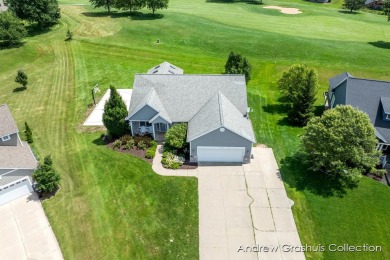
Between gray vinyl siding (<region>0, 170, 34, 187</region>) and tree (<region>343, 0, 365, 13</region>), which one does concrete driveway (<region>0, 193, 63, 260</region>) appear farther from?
tree (<region>343, 0, 365, 13</region>)

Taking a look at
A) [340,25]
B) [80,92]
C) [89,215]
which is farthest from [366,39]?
[89,215]

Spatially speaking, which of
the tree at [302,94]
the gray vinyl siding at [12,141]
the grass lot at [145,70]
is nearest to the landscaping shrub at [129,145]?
the grass lot at [145,70]

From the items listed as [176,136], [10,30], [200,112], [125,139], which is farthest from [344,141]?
[10,30]

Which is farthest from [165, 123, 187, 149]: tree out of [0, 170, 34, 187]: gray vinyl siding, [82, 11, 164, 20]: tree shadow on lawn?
[82, 11, 164, 20]: tree shadow on lawn

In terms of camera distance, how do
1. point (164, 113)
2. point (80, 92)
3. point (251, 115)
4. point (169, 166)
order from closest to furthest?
1. point (169, 166)
2. point (164, 113)
3. point (251, 115)
4. point (80, 92)

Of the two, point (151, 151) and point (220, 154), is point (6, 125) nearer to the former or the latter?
point (151, 151)

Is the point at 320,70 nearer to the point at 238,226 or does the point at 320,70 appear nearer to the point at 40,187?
the point at 238,226
